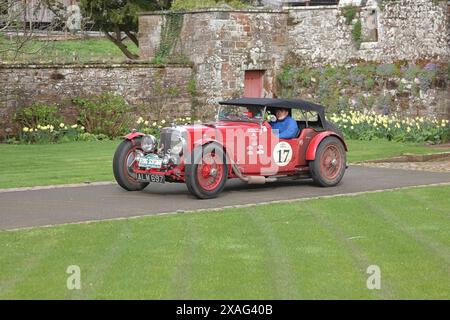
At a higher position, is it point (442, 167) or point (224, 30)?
point (224, 30)

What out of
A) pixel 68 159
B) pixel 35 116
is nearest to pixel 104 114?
pixel 35 116

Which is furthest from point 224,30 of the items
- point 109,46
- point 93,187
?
point 109,46

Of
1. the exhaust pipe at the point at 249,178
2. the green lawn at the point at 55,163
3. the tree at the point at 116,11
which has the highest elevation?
the tree at the point at 116,11

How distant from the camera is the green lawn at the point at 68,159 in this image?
53.2 feet

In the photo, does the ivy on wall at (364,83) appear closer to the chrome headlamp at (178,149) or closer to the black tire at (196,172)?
the black tire at (196,172)

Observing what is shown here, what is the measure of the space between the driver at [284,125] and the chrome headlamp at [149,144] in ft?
6.45

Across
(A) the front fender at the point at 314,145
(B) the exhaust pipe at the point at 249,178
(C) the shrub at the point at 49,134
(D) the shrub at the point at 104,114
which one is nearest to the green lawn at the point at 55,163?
(C) the shrub at the point at 49,134

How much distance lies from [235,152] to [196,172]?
1.05 metres

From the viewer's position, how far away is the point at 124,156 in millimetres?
14688

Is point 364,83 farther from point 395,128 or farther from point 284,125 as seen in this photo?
point 284,125

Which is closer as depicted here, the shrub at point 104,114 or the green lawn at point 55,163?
the green lawn at point 55,163

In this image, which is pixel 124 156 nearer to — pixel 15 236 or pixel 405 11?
pixel 15 236
